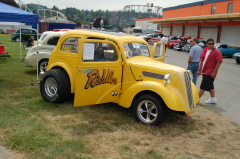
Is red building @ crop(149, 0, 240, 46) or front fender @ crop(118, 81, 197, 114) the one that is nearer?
front fender @ crop(118, 81, 197, 114)

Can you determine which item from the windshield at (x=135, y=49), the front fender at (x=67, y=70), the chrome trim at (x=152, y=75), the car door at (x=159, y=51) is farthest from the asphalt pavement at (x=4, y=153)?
the car door at (x=159, y=51)

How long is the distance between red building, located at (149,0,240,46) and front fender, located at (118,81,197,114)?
1005 inches

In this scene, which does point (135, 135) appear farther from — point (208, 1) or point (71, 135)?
point (208, 1)

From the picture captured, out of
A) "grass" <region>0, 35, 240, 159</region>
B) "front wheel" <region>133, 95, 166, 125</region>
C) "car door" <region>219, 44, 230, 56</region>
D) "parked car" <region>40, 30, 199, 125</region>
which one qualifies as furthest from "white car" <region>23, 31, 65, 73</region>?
"car door" <region>219, 44, 230, 56</region>

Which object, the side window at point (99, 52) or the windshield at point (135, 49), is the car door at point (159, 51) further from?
the side window at point (99, 52)

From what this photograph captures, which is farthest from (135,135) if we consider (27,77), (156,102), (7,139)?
(27,77)

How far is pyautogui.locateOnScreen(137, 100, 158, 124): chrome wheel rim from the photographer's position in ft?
16.9

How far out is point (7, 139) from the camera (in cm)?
419

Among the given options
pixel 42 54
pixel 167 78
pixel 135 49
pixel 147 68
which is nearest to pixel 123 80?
pixel 147 68

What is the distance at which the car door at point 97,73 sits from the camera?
5129 mm

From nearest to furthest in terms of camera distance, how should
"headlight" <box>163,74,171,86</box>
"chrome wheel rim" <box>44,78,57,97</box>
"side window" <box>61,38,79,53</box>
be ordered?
"headlight" <box>163,74,171,86</box>
"side window" <box>61,38,79,53</box>
"chrome wheel rim" <box>44,78,57,97</box>

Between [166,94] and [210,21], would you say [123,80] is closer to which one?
[166,94]

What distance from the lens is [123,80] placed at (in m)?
5.61

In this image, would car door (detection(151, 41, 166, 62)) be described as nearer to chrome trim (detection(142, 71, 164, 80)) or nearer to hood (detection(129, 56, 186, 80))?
hood (detection(129, 56, 186, 80))
